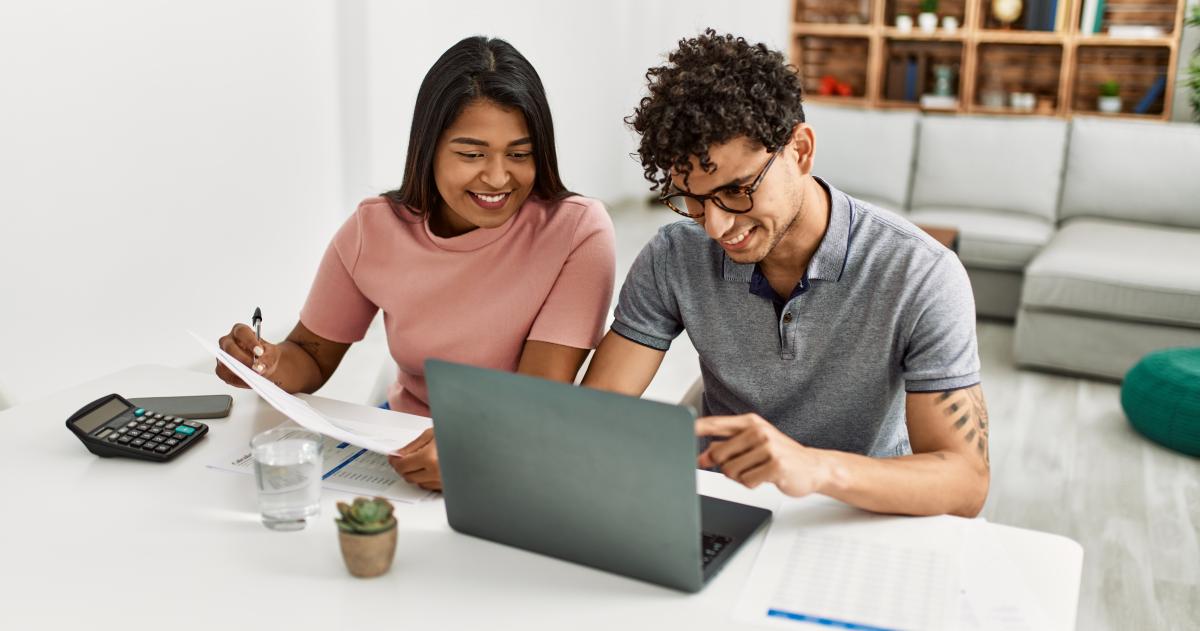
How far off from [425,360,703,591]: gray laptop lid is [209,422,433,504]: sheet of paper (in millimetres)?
153

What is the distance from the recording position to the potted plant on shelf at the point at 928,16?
A: 18.4 feet

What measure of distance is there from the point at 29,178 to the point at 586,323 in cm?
185

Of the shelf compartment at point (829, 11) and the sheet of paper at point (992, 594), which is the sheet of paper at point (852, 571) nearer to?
the sheet of paper at point (992, 594)

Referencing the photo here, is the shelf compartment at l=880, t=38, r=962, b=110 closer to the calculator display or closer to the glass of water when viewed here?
the calculator display

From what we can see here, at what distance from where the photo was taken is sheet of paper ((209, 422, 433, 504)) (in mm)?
1306

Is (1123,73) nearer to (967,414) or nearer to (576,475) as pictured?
(967,414)

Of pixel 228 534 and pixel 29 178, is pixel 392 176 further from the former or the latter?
pixel 228 534

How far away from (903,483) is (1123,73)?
16.9 feet

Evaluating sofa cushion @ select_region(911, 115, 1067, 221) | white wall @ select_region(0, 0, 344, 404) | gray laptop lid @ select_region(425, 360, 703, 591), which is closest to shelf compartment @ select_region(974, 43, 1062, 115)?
sofa cushion @ select_region(911, 115, 1067, 221)

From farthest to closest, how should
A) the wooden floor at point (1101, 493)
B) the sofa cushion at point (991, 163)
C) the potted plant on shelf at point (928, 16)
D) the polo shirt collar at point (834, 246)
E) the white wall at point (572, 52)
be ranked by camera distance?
the potted plant on shelf at point (928, 16) → the sofa cushion at point (991, 163) → the white wall at point (572, 52) → the wooden floor at point (1101, 493) → the polo shirt collar at point (834, 246)

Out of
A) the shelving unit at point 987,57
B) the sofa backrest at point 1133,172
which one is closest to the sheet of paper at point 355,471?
the sofa backrest at point 1133,172

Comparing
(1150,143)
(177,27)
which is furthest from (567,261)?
(1150,143)

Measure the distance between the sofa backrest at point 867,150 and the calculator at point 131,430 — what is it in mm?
3692

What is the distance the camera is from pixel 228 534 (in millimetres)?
1193
